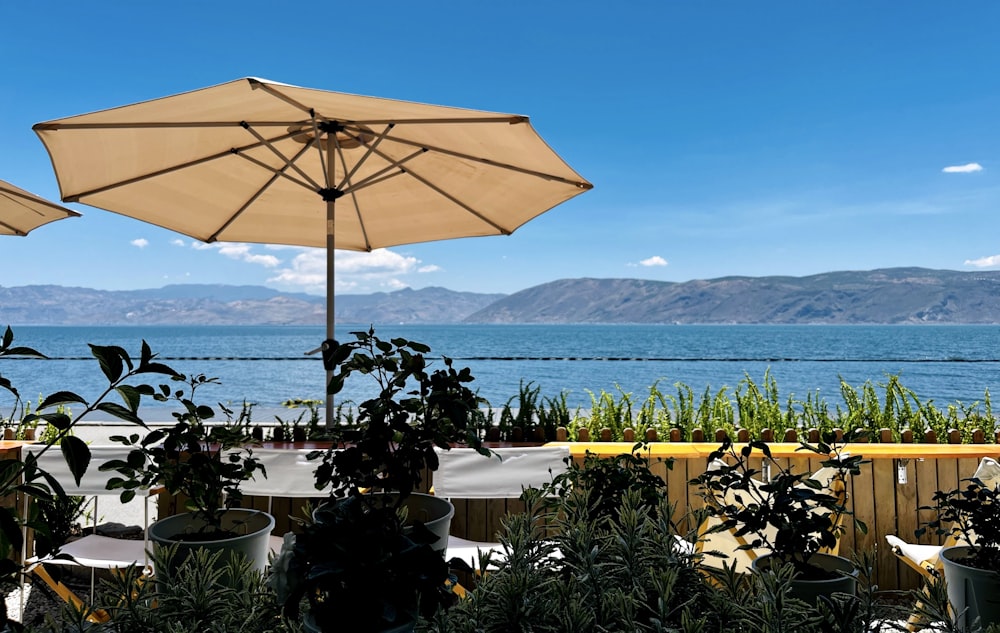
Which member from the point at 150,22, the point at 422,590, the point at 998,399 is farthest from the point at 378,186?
the point at 150,22

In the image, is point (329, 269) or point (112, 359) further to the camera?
point (329, 269)

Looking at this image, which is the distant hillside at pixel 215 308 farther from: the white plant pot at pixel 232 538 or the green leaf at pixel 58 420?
the green leaf at pixel 58 420

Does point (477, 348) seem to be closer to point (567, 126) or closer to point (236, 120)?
point (567, 126)

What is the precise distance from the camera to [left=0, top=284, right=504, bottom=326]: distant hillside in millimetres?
146750

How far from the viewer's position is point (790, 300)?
408ft

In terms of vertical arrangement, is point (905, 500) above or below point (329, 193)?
below

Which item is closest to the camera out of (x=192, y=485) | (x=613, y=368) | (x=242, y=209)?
(x=192, y=485)

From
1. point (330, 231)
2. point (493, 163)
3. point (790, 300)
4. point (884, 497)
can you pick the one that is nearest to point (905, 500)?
point (884, 497)

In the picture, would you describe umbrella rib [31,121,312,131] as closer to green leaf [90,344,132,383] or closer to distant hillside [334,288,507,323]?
green leaf [90,344,132,383]

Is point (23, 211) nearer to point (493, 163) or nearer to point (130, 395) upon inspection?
point (493, 163)

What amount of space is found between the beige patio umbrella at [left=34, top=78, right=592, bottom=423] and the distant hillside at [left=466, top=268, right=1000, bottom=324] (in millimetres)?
128396

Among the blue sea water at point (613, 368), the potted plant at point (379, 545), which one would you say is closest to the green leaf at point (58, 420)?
the potted plant at point (379, 545)

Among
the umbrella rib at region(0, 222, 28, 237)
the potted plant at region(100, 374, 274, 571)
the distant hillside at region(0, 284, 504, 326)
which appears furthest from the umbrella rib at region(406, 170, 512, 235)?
the distant hillside at region(0, 284, 504, 326)

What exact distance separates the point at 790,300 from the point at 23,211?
135m
